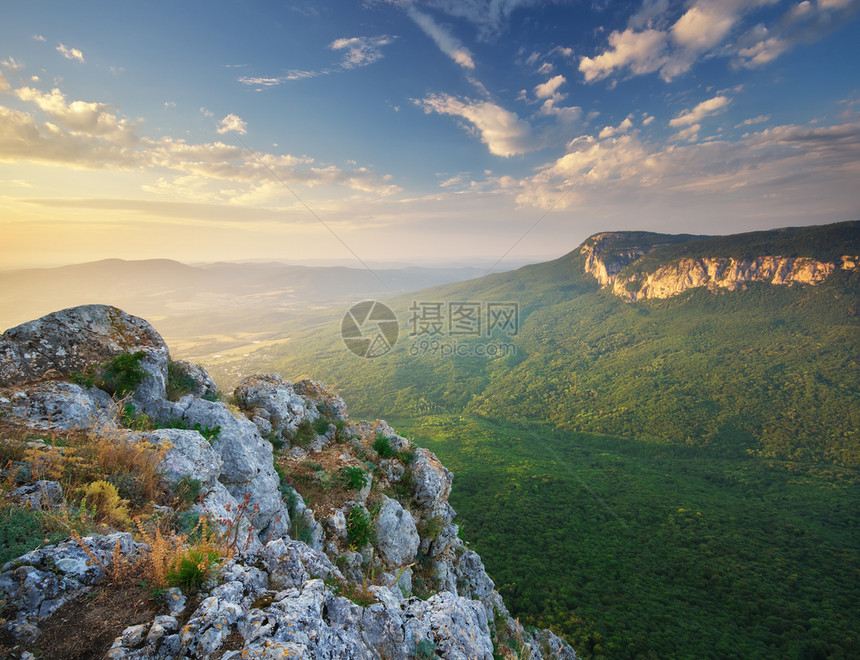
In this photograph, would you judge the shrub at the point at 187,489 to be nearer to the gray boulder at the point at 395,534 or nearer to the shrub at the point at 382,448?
the gray boulder at the point at 395,534

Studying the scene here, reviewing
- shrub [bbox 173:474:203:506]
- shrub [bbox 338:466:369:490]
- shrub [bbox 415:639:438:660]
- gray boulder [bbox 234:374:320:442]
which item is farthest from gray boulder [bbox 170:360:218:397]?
shrub [bbox 415:639:438:660]

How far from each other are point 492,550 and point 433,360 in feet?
331

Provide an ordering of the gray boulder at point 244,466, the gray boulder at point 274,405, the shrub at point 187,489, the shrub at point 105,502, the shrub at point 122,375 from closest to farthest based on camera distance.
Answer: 1. the shrub at point 105,502
2. the shrub at point 187,489
3. the gray boulder at point 244,466
4. the shrub at point 122,375
5. the gray boulder at point 274,405

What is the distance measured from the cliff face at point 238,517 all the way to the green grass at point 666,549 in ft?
93.5

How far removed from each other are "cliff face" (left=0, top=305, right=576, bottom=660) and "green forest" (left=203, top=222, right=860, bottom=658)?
2948cm

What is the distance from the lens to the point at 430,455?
1423 centimetres

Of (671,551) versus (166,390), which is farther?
(671,551)

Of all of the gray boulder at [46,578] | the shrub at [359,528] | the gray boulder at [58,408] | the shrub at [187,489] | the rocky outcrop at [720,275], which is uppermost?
the rocky outcrop at [720,275]

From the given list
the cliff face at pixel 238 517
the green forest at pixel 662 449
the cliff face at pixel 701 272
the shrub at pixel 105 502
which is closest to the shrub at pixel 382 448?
the cliff face at pixel 238 517

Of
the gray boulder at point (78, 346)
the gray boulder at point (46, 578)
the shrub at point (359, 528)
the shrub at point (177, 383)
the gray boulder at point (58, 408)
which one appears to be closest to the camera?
the gray boulder at point (46, 578)

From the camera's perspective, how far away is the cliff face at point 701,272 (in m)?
136

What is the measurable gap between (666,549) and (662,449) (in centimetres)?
4930

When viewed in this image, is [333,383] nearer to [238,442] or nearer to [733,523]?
[733,523]

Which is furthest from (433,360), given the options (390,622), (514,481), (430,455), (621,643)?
(390,622)
